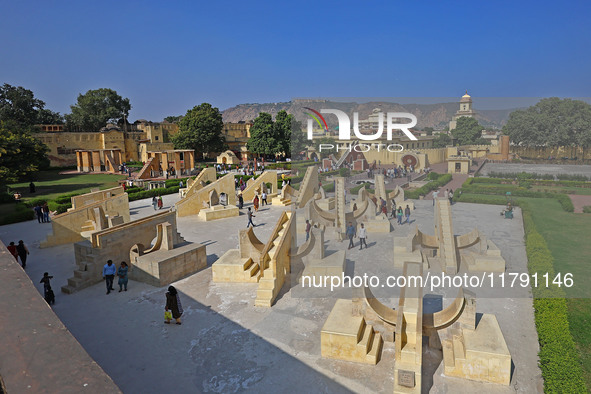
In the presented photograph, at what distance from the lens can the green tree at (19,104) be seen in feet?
163

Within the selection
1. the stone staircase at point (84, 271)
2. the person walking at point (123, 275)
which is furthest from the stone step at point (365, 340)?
the stone staircase at point (84, 271)

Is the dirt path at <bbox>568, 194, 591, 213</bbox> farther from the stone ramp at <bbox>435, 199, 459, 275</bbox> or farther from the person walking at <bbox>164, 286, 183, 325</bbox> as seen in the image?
the person walking at <bbox>164, 286, 183, 325</bbox>

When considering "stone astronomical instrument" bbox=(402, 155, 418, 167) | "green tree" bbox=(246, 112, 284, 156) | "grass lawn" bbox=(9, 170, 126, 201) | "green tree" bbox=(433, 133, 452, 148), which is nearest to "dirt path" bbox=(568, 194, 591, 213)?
"green tree" bbox=(433, 133, 452, 148)

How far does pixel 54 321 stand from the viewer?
12.5ft

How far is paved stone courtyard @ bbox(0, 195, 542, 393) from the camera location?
627 centimetres

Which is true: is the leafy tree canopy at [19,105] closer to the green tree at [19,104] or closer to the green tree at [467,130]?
the green tree at [19,104]

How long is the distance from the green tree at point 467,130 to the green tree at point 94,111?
184 ft

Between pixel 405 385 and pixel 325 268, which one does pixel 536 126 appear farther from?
pixel 405 385

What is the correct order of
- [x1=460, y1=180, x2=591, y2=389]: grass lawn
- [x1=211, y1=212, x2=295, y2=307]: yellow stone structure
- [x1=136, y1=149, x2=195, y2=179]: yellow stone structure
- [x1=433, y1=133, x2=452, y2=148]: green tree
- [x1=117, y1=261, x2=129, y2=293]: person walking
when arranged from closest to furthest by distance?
[x1=460, y1=180, x2=591, y2=389]: grass lawn
[x1=211, y1=212, x2=295, y2=307]: yellow stone structure
[x1=117, y1=261, x2=129, y2=293]: person walking
[x1=433, y1=133, x2=452, y2=148]: green tree
[x1=136, y1=149, x2=195, y2=179]: yellow stone structure

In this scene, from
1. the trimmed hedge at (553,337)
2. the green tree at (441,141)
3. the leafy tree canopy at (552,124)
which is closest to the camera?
the trimmed hedge at (553,337)

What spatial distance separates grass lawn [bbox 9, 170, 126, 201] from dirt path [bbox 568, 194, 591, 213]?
88.4 ft

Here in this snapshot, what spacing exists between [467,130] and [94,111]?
60578 millimetres

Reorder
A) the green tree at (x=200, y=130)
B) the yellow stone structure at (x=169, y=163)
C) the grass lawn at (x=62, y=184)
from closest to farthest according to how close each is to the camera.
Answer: the grass lawn at (x=62, y=184) < the yellow stone structure at (x=169, y=163) < the green tree at (x=200, y=130)

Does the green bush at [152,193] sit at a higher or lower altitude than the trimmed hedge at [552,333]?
higher
